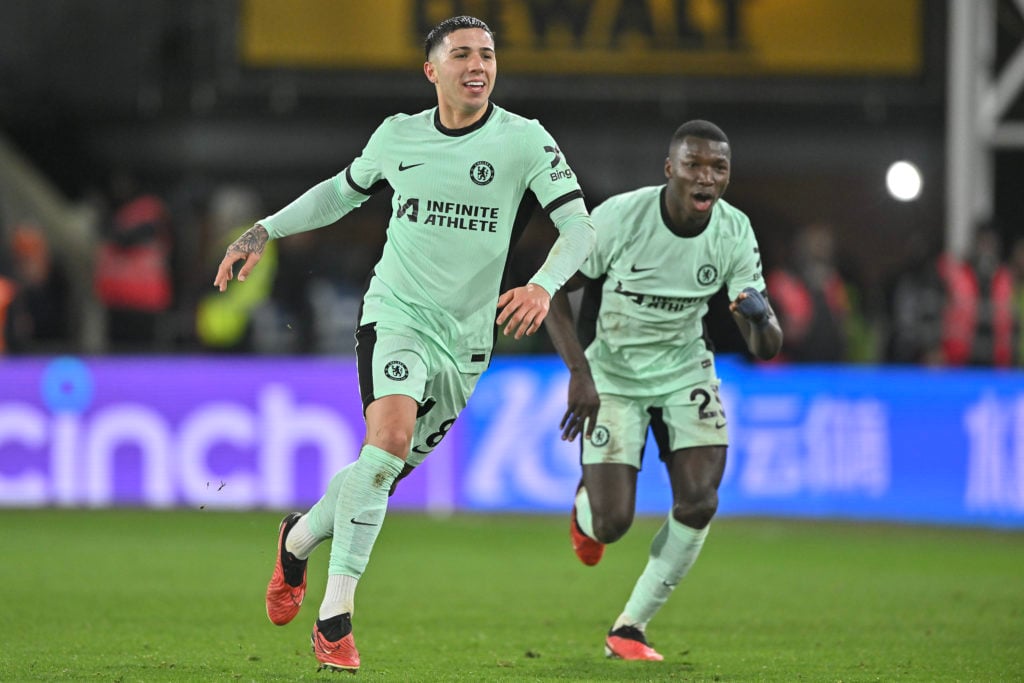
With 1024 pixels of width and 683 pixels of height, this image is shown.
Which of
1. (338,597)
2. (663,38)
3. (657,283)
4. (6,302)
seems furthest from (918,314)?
(338,597)

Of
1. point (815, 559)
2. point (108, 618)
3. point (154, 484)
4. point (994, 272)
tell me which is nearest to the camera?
point (108, 618)

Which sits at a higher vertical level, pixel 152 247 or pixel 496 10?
pixel 496 10

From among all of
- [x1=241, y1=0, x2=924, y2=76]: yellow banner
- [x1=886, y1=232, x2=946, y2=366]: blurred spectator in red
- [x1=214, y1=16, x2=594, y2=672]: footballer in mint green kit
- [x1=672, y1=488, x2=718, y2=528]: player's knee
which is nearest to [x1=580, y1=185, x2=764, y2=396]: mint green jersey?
[x1=672, y1=488, x2=718, y2=528]: player's knee

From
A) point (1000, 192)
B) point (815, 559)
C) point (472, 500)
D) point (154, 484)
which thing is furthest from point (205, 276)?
point (1000, 192)

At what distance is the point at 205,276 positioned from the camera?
15.1m

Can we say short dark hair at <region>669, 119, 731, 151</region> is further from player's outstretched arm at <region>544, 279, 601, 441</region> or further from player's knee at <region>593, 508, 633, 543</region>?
player's knee at <region>593, 508, 633, 543</region>

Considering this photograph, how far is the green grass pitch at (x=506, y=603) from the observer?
7.22 m

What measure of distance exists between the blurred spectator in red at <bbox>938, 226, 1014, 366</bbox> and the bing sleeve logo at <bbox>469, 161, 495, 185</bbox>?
8.85m

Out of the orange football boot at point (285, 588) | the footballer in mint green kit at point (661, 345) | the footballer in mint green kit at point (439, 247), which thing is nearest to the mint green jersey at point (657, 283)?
the footballer in mint green kit at point (661, 345)

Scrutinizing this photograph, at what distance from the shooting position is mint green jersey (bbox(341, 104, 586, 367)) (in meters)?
6.94

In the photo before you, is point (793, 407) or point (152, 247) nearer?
point (793, 407)

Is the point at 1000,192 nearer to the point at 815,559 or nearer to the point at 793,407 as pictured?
the point at 793,407

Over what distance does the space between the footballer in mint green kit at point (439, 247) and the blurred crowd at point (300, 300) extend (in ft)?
25.1

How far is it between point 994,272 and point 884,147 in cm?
390
